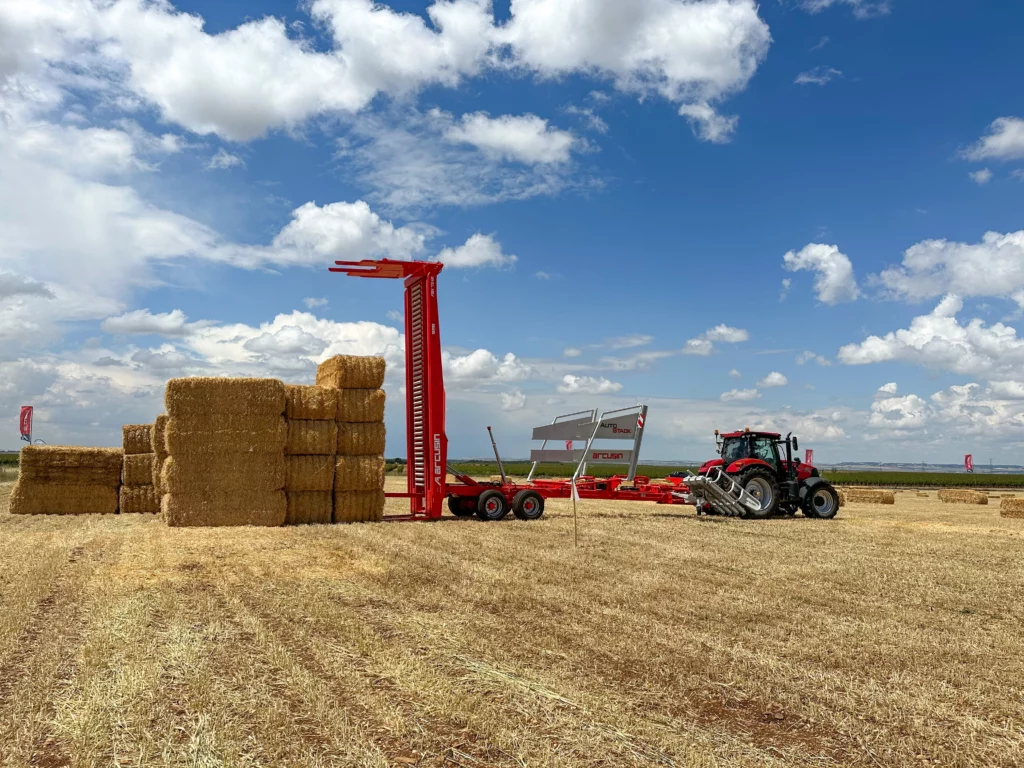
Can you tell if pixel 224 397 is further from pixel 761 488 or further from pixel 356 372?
pixel 761 488

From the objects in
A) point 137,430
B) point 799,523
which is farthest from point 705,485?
point 137,430

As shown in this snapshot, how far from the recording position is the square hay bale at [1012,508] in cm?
2259

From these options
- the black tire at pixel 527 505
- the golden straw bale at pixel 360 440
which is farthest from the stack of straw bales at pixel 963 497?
the golden straw bale at pixel 360 440

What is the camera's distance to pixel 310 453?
14.8 metres

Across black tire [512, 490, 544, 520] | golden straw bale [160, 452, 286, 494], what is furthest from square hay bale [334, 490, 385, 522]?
black tire [512, 490, 544, 520]

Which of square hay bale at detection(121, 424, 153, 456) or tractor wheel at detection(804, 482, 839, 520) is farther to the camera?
tractor wheel at detection(804, 482, 839, 520)

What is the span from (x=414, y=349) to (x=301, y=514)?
401 cm

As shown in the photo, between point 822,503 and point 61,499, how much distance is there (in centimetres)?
1798

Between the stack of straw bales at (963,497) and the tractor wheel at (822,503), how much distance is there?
16254 mm

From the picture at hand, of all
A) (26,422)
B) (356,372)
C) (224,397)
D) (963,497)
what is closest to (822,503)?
(356,372)

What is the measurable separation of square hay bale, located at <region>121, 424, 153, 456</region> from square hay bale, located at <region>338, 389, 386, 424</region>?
536cm

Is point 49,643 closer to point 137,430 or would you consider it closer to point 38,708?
point 38,708

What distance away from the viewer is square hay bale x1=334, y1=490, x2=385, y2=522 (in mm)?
15055

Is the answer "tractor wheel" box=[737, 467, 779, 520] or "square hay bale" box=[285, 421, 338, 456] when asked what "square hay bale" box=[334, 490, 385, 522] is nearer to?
"square hay bale" box=[285, 421, 338, 456]
